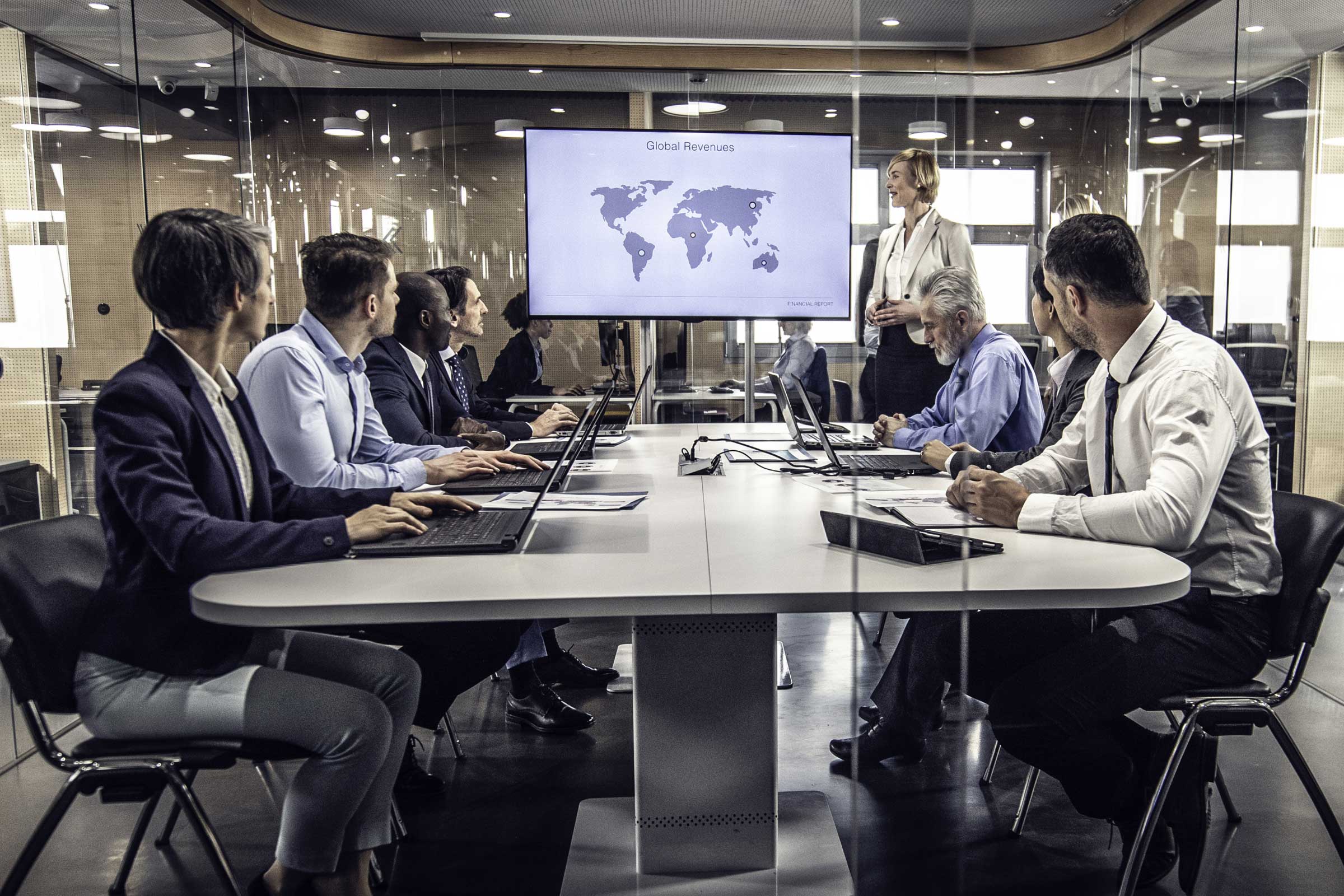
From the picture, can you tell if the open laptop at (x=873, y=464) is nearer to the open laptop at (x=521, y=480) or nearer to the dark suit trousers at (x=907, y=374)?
the dark suit trousers at (x=907, y=374)

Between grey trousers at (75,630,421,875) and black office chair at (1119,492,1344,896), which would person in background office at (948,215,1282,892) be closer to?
black office chair at (1119,492,1344,896)

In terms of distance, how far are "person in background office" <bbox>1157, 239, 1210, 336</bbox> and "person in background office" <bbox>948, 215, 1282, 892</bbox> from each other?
2944mm

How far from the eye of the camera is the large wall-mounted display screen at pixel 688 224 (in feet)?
11.4

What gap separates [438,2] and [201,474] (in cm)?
451

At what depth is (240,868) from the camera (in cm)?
208

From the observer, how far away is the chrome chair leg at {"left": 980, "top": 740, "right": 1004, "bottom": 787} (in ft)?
8.09

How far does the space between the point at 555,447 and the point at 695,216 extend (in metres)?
1.05

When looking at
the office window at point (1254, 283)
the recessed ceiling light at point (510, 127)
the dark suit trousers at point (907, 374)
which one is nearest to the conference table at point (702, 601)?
the dark suit trousers at point (907, 374)

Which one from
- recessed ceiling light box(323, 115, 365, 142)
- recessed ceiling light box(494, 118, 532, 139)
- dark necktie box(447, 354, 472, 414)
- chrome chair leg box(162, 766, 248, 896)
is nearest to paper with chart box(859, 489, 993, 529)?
chrome chair leg box(162, 766, 248, 896)

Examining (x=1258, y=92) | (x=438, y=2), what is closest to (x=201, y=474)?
(x=1258, y=92)

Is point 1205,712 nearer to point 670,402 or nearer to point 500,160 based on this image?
point 670,402

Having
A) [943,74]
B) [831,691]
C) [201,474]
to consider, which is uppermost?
[943,74]

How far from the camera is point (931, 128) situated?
100 cm

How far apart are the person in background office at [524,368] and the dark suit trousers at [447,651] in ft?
11.3
